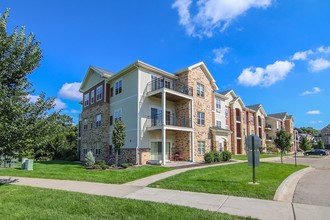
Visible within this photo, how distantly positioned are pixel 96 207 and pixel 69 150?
3441 centimetres

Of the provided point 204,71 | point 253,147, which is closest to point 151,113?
point 204,71

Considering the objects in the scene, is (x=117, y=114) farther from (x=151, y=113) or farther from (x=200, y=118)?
(x=200, y=118)

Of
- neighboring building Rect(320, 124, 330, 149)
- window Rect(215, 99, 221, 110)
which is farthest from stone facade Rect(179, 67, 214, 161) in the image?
neighboring building Rect(320, 124, 330, 149)

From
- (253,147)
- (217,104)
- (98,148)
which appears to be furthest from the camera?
(217,104)

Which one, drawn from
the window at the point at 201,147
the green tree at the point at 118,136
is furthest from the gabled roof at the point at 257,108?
the green tree at the point at 118,136

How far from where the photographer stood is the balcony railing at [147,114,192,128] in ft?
78.2

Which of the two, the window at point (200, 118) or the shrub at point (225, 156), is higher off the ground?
the window at point (200, 118)

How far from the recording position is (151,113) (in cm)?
2406

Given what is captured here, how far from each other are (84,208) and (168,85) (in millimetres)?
20031

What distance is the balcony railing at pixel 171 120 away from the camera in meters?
23.8

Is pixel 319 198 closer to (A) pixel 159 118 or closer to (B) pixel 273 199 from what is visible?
(B) pixel 273 199

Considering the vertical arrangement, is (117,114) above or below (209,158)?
above

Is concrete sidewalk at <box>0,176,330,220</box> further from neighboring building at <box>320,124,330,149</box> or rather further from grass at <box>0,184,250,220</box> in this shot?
neighboring building at <box>320,124,330,149</box>

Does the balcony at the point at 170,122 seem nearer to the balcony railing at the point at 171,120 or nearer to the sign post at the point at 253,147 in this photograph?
the balcony railing at the point at 171,120
